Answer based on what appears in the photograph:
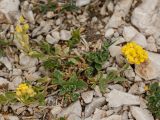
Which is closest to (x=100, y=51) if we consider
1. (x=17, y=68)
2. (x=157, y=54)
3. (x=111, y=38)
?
(x=111, y=38)

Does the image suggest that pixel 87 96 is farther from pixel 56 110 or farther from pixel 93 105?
pixel 56 110

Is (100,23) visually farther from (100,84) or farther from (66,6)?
(100,84)

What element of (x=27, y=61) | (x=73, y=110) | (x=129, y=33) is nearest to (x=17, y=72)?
(x=27, y=61)

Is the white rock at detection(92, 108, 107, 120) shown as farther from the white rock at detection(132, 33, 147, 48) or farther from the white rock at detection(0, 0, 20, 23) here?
the white rock at detection(0, 0, 20, 23)

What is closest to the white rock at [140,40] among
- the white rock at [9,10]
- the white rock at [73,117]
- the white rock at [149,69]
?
the white rock at [149,69]

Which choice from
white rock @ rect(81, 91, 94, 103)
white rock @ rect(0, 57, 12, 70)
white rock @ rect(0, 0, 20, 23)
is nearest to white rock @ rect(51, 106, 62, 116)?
white rock @ rect(81, 91, 94, 103)

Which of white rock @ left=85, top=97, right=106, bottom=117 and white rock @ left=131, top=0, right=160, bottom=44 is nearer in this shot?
white rock @ left=85, top=97, right=106, bottom=117
